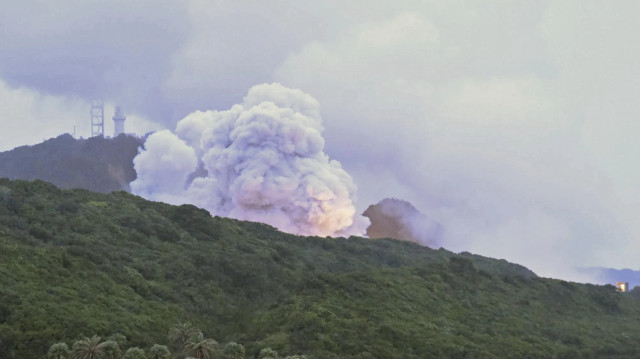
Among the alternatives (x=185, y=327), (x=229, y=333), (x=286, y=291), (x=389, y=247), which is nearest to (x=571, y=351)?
(x=286, y=291)

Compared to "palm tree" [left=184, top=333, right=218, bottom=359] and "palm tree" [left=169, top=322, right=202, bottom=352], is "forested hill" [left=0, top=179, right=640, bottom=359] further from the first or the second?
"palm tree" [left=184, top=333, right=218, bottom=359]

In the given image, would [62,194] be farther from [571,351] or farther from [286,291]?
[571,351]

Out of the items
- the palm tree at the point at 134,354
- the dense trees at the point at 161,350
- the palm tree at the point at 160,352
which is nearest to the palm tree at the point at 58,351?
the dense trees at the point at 161,350

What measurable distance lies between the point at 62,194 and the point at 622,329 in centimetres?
6615

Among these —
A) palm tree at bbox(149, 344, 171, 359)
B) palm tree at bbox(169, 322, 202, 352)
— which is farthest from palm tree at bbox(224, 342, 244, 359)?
palm tree at bbox(169, 322, 202, 352)

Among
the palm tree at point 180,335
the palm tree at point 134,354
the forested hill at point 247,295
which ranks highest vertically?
the forested hill at point 247,295

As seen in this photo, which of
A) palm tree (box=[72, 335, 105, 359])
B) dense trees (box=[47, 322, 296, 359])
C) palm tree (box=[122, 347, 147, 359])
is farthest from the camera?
palm tree (box=[122, 347, 147, 359])

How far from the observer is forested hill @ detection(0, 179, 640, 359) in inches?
1982

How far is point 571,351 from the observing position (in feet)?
217

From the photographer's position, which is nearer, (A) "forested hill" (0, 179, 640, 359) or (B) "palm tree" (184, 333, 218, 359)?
(B) "palm tree" (184, 333, 218, 359)

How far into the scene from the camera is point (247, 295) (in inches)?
2697

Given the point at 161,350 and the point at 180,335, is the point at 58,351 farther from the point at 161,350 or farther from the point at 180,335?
the point at 180,335

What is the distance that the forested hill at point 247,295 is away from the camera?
5034 centimetres

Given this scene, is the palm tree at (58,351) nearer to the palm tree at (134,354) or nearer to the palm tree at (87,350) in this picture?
the palm tree at (87,350)
